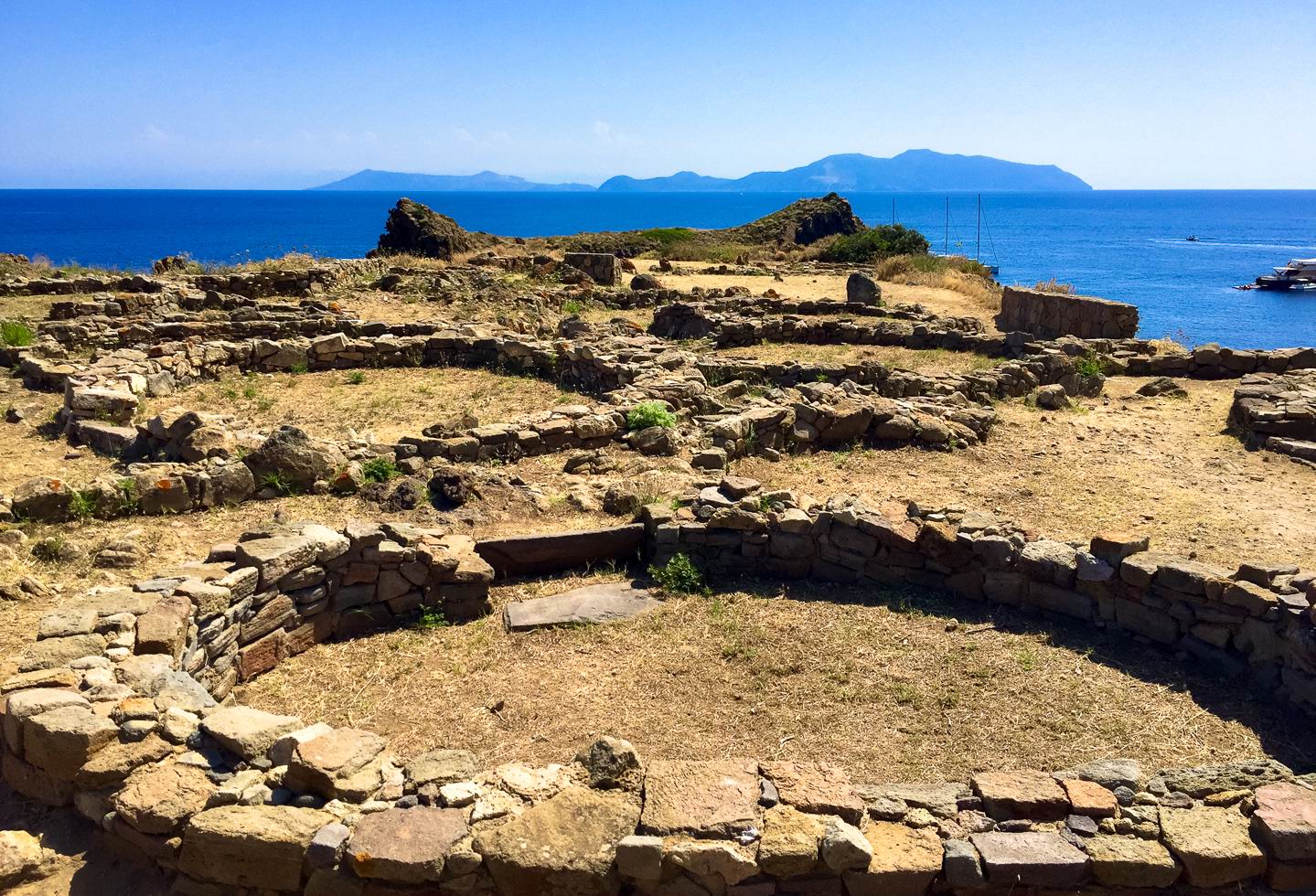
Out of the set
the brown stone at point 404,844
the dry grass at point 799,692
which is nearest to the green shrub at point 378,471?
the dry grass at point 799,692

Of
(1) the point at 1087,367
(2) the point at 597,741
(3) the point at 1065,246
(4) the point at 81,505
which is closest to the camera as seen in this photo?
(2) the point at 597,741

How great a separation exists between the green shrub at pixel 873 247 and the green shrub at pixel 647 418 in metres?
28.3

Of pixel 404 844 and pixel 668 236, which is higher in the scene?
pixel 668 236

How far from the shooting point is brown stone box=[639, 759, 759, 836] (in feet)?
15.5

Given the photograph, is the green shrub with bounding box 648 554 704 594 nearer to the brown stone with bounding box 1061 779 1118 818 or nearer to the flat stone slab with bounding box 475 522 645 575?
the flat stone slab with bounding box 475 522 645 575

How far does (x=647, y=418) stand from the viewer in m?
12.7

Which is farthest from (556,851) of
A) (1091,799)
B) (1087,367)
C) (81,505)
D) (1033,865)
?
(1087,367)

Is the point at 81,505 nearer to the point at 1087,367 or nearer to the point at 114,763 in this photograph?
the point at 114,763

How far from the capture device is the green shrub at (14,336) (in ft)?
55.7

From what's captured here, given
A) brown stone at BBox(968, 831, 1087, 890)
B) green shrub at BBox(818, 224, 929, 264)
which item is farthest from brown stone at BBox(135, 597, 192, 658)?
green shrub at BBox(818, 224, 929, 264)

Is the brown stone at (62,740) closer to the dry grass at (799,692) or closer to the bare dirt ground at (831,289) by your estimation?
the dry grass at (799,692)

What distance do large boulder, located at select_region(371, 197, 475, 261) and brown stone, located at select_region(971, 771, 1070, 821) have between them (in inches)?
1295

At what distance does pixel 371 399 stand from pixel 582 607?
8.40 m

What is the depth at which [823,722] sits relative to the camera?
6566 mm
